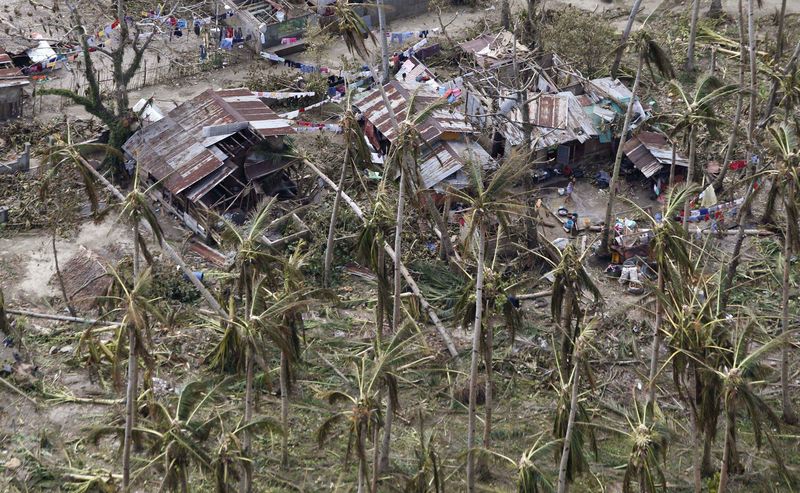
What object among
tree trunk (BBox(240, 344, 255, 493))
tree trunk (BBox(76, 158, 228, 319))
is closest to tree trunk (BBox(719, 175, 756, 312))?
tree trunk (BBox(240, 344, 255, 493))

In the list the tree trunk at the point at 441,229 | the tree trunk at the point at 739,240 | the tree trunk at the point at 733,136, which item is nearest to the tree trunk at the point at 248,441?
the tree trunk at the point at 441,229

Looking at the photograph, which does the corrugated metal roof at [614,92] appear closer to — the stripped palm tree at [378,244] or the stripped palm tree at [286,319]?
the stripped palm tree at [378,244]

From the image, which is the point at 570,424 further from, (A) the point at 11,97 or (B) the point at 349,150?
(A) the point at 11,97

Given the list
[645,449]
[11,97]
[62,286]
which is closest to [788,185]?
[645,449]

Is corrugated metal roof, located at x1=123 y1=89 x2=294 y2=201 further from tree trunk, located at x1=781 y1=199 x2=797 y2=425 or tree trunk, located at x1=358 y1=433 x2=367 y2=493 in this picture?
tree trunk, located at x1=781 y1=199 x2=797 y2=425

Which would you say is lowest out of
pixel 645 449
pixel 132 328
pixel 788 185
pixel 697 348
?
pixel 645 449

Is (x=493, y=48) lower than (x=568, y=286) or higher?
lower

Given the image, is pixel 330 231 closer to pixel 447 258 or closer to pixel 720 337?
pixel 447 258

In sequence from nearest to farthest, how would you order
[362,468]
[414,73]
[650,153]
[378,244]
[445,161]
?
1. [362,468]
2. [378,244]
3. [445,161]
4. [650,153]
5. [414,73]
